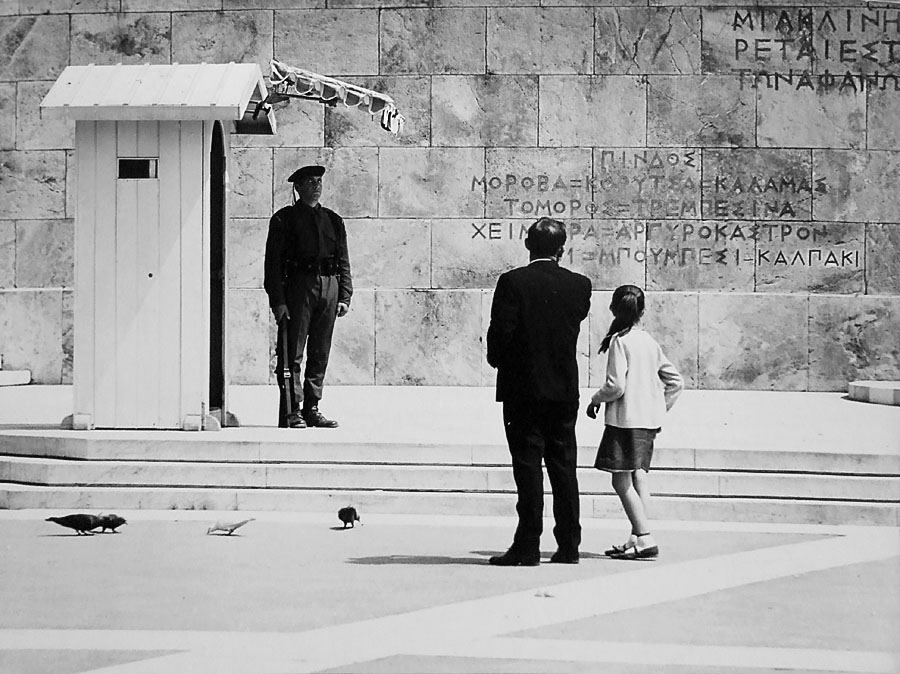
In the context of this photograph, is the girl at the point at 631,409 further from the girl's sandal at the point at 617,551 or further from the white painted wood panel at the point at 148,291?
the white painted wood panel at the point at 148,291

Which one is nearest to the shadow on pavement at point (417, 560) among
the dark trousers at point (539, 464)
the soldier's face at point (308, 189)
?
the dark trousers at point (539, 464)

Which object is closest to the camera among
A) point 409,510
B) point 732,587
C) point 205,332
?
point 732,587

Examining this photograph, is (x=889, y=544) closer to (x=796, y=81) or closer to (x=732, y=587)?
(x=732, y=587)

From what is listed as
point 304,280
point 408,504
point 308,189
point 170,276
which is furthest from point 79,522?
point 308,189

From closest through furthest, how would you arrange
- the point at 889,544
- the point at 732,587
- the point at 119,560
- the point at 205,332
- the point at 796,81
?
the point at 732,587, the point at 119,560, the point at 889,544, the point at 205,332, the point at 796,81

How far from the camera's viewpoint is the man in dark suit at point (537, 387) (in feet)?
27.6

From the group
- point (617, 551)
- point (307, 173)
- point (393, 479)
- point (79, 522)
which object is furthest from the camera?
point (307, 173)

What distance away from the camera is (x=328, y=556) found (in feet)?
28.9

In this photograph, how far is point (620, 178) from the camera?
57.8 feet

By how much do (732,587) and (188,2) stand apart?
12.2 m

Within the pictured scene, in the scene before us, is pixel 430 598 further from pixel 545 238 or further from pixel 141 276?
pixel 141 276

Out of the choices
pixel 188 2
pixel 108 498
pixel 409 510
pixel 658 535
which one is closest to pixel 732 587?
pixel 658 535

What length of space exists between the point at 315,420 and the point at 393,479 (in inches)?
71.5

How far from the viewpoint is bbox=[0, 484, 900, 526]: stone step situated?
10328 millimetres
